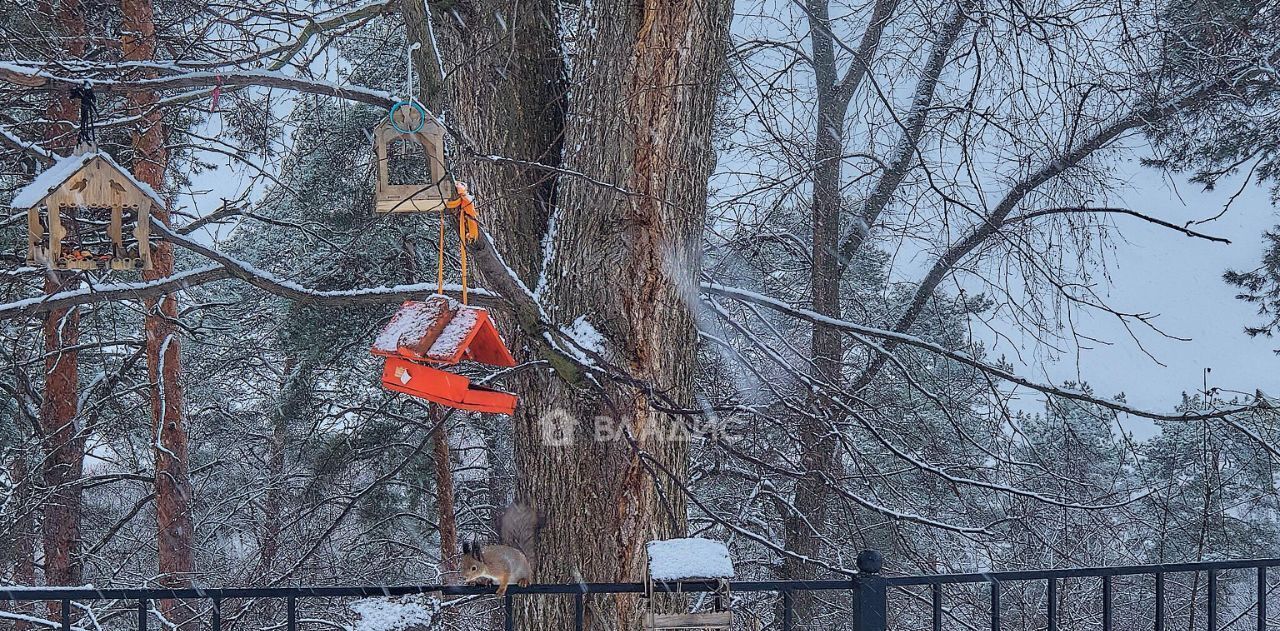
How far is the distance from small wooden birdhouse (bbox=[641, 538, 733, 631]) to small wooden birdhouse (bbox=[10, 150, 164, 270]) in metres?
1.91

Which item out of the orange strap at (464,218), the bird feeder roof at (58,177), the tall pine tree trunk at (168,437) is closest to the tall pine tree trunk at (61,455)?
the tall pine tree trunk at (168,437)

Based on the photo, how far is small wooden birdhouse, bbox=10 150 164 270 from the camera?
267 centimetres

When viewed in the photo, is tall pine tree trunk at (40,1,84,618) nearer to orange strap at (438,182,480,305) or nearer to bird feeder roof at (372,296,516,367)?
bird feeder roof at (372,296,516,367)

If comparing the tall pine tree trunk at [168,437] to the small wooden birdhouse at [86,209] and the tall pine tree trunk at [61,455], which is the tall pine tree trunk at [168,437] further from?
the small wooden birdhouse at [86,209]

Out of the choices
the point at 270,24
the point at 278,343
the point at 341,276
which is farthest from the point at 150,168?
the point at 270,24

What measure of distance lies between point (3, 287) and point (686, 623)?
7.63 meters

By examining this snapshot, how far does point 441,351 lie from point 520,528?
866 mm

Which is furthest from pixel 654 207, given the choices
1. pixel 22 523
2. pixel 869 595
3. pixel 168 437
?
pixel 22 523

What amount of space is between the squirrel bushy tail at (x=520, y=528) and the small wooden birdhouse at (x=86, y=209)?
1.39m

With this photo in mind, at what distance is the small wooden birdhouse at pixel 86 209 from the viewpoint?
2666 millimetres

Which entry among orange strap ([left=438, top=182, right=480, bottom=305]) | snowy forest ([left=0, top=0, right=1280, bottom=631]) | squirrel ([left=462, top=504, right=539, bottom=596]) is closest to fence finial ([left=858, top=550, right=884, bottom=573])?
snowy forest ([left=0, top=0, right=1280, bottom=631])

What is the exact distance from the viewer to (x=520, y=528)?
9.24 feet

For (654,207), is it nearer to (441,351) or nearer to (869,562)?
(441,351)

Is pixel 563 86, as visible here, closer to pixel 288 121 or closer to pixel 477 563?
pixel 477 563
